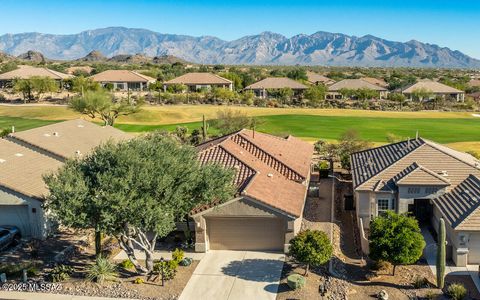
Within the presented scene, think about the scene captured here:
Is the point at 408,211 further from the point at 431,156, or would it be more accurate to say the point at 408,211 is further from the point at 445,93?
the point at 445,93

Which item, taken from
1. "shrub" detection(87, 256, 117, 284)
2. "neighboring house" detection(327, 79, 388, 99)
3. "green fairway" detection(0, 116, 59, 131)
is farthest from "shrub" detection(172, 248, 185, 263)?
"neighboring house" detection(327, 79, 388, 99)

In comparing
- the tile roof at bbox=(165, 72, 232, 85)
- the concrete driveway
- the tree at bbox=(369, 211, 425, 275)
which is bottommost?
the concrete driveway

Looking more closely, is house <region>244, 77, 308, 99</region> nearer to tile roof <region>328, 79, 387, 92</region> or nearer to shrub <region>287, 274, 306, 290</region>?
tile roof <region>328, 79, 387, 92</region>

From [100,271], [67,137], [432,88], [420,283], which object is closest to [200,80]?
[432,88]

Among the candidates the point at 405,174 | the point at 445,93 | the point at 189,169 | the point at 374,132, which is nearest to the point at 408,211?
the point at 405,174

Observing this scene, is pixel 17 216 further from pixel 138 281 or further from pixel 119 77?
pixel 119 77
